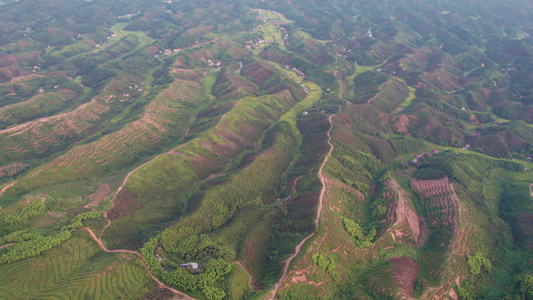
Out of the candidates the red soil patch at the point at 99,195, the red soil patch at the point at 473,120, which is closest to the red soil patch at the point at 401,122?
the red soil patch at the point at 473,120

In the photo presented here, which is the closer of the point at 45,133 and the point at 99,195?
the point at 99,195

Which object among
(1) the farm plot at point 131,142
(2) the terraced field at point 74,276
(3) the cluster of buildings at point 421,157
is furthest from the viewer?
(3) the cluster of buildings at point 421,157

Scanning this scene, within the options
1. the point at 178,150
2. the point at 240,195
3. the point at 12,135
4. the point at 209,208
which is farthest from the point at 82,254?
the point at 12,135

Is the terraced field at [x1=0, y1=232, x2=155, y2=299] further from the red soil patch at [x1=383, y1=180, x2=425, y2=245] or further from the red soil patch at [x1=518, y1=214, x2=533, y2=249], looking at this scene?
the red soil patch at [x1=518, y1=214, x2=533, y2=249]

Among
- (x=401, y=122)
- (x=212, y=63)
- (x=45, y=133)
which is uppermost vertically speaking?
(x=401, y=122)

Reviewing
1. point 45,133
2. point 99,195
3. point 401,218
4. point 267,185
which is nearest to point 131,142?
point 99,195

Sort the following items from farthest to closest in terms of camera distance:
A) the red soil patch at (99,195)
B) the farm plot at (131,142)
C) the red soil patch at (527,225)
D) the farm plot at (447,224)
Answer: the farm plot at (131,142) < the red soil patch at (99,195) < the red soil patch at (527,225) < the farm plot at (447,224)

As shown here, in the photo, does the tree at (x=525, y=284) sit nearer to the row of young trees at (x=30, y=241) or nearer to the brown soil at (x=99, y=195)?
the row of young trees at (x=30, y=241)

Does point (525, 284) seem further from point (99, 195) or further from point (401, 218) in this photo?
point (99, 195)

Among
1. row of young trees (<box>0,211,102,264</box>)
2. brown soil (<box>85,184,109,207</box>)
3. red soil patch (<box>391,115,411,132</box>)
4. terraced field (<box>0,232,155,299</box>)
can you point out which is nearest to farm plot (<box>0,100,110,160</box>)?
brown soil (<box>85,184,109,207</box>)
